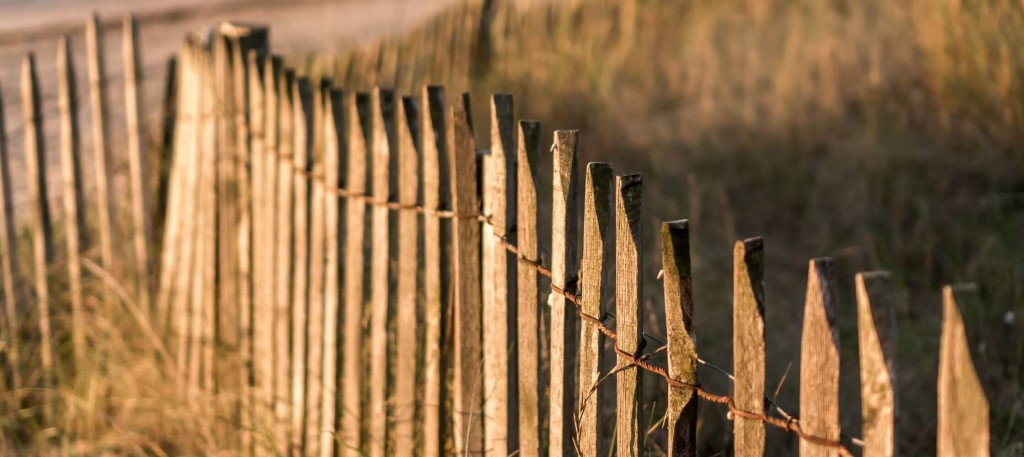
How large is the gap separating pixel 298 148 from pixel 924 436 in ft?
6.76

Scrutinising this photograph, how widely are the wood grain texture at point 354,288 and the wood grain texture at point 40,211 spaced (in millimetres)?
1614

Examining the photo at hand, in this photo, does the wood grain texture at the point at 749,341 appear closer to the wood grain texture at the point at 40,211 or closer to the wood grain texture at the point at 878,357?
the wood grain texture at the point at 878,357

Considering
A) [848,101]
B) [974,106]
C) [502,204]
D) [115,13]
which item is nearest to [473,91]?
[848,101]

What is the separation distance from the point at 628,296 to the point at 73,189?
2.85 metres

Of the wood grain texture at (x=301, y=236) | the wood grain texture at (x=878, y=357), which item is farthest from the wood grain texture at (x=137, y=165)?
the wood grain texture at (x=878, y=357)

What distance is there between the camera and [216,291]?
3.48 m

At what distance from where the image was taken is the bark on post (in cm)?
158

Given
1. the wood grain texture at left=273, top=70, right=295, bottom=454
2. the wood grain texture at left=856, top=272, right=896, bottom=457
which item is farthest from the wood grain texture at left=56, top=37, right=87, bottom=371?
the wood grain texture at left=856, top=272, right=896, bottom=457

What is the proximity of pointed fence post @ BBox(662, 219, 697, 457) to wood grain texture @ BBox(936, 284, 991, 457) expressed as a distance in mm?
446

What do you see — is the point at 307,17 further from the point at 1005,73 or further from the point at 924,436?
the point at 924,436

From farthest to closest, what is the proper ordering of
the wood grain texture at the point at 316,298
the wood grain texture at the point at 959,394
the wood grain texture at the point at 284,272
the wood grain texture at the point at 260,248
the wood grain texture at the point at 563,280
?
the wood grain texture at the point at 260,248, the wood grain texture at the point at 284,272, the wood grain texture at the point at 316,298, the wood grain texture at the point at 563,280, the wood grain texture at the point at 959,394

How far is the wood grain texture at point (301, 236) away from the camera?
9.16 feet

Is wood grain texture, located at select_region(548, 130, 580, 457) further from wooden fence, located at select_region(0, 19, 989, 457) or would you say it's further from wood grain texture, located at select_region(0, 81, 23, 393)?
wood grain texture, located at select_region(0, 81, 23, 393)

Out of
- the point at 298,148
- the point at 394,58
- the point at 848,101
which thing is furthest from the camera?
the point at 848,101
